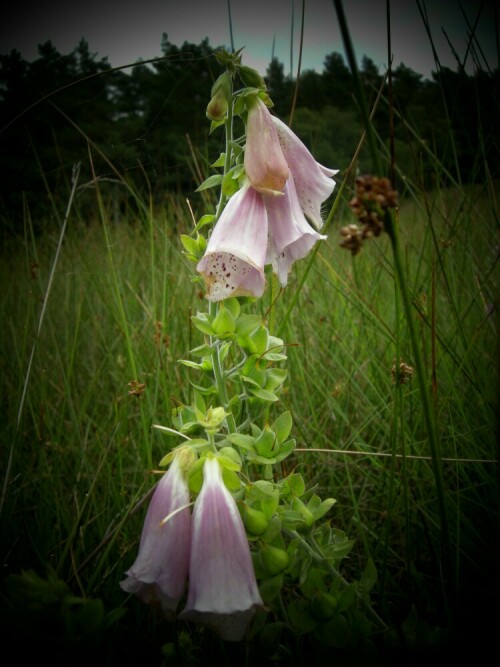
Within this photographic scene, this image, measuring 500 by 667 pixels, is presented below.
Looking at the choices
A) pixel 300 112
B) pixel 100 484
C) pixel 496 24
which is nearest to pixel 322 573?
pixel 100 484

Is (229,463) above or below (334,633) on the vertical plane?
above

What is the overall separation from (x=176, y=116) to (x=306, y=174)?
211cm

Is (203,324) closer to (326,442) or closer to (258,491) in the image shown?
(258,491)

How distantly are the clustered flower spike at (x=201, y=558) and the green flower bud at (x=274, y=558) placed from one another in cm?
5

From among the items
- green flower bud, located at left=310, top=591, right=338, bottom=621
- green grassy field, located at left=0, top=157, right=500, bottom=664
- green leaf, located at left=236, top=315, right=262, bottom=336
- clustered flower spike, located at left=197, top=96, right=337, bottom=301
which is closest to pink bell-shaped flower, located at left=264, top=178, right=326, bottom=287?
clustered flower spike, located at left=197, top=96, right=337, bottom=301

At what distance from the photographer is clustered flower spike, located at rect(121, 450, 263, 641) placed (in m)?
0.51

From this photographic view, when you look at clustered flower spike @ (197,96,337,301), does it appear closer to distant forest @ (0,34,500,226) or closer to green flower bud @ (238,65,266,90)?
green flower bud @ (238,65,266,90)

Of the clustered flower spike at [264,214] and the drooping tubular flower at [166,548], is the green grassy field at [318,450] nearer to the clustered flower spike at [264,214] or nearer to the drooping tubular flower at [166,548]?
the drooping tubular flower at [166,548]

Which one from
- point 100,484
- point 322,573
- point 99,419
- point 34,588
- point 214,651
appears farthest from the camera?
point 99,419

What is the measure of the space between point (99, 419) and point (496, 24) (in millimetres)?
1585

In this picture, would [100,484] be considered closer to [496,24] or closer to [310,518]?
[310,518]

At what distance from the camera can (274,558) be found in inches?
23.0

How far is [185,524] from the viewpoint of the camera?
56 cm

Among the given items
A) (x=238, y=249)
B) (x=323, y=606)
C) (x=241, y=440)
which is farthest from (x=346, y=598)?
(x=238, y=249)
